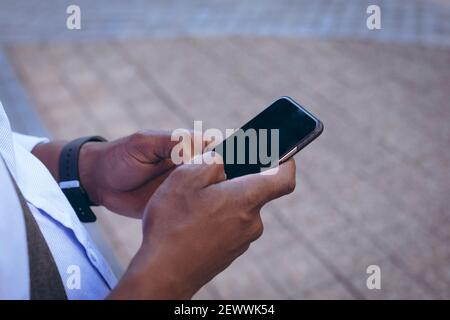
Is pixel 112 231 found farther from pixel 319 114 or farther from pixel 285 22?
pixel 285 22

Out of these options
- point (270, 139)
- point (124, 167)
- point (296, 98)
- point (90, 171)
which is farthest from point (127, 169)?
point (296, 98)

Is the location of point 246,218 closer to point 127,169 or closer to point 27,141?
point 127,169

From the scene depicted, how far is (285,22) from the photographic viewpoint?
5.69 m

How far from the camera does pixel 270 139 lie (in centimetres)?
144

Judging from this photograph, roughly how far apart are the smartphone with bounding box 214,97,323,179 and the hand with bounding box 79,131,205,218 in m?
0.18

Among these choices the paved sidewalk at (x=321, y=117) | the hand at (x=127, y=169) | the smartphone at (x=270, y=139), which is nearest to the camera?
the smartphone at (x=270, y=139)

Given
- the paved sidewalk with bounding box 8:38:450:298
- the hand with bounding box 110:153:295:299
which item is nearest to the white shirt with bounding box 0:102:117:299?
the hand with bounding box 110:153:295:299

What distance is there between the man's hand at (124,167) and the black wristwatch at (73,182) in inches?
0.9

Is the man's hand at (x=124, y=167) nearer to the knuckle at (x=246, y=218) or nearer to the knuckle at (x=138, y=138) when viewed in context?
the knuckle at (x=138, y=138)

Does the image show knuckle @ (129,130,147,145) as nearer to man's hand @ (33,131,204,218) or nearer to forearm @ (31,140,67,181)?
man's hand @ (33,131,204,218)

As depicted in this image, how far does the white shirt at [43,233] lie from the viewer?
979 millimetres

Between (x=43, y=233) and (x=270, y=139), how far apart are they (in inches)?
25.5

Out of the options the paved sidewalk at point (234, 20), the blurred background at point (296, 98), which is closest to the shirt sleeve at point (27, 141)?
the blurred background at point (296, 98)

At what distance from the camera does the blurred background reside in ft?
9.55
